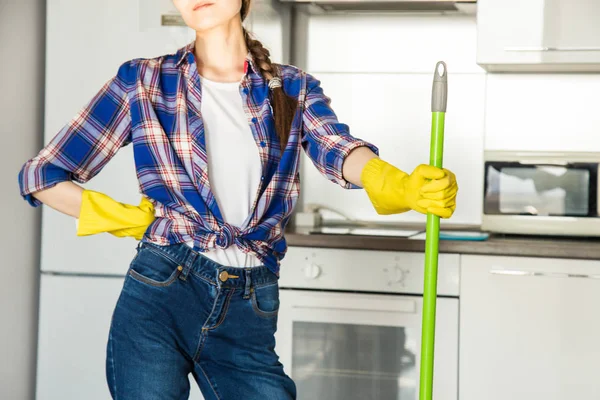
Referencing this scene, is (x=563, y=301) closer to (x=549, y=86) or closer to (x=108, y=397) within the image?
(x=549, y=86)

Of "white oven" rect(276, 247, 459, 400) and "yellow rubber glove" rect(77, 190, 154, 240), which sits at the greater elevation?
"yellow rubber glove" rect(77, 190, 154, 240)

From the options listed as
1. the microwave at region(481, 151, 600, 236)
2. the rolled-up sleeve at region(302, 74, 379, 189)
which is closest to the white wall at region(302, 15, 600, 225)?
the microwave at region(481, 151, 600, 236)

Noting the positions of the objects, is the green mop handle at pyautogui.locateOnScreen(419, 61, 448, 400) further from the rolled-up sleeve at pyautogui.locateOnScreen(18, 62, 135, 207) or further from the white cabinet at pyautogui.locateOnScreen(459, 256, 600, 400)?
the white cabinet at pyautogui.locateOnScreen(459, 256, 600, 400)

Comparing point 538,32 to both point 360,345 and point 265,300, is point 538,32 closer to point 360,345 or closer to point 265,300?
point 360,345

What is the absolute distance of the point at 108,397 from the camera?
8.77 ft

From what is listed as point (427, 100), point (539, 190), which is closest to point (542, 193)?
point (539, 190)

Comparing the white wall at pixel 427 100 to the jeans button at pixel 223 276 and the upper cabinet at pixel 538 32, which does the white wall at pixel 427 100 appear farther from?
the jeans button at pixel 223 276

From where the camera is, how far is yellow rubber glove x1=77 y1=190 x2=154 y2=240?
1.44 metres

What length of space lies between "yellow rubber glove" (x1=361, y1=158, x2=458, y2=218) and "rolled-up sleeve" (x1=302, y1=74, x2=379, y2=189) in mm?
90

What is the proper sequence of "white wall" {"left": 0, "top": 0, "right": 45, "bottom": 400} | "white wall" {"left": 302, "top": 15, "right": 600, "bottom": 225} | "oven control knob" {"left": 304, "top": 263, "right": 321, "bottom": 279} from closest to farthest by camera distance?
"oven control knob" {"left": 304, "top": 263, "right": 321, "bottom": 279}, "white wall" {"left": 0, "top": 0, "right": 45, "bottom": 400}, "white wall" {"left": 302, "top": 15, "right": 600, "bottom": 225}

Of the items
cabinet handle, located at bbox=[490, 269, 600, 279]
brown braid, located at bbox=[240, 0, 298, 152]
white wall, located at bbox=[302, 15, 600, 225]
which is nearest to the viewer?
brown braid, located at bbox=[240, 0, 298, 152]

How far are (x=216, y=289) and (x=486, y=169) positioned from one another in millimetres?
1549

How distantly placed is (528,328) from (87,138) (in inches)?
56.0

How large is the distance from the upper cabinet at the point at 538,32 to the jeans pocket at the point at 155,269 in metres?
1.49
